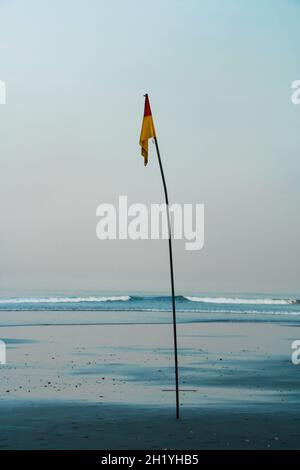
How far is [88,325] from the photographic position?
22.3 meters

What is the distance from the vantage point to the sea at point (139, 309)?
2484 centimetres

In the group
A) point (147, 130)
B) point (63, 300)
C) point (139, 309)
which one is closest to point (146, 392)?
point (147, 130)

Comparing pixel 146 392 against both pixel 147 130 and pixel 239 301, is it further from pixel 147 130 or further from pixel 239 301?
pixel 239 301

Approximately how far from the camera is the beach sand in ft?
27.3

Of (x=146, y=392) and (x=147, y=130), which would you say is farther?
(x=146, y=392)

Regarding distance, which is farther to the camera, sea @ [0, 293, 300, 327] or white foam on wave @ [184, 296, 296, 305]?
white foam on wave @ [184, 296, 296, 305]

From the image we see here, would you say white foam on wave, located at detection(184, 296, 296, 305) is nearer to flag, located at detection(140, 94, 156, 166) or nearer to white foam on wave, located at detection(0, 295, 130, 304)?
white foam on wave, located at detection(0, 295, 130, 304)

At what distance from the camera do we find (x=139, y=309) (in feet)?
104

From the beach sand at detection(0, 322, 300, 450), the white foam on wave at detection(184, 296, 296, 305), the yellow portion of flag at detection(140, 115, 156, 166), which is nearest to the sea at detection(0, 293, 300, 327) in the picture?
the white foam on wave at detection(184, 296, 296, 305)

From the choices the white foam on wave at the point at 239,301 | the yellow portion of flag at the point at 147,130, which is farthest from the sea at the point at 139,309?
the yellow portion of flag at the point at 147,130

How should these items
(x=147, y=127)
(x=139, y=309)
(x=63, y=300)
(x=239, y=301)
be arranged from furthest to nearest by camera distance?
1. (x=239, y=301)
2. (x=63, y=300)
3. (x=139, y=309)
4. (x=147, y=127)

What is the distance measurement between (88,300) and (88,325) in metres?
13.5

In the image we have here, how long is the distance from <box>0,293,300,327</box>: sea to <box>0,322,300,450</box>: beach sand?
229 inches

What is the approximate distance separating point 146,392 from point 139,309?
67.5ft
